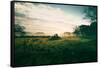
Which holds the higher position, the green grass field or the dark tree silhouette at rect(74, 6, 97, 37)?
the dark tree silhouette at rect(74, 6, 97, 37)

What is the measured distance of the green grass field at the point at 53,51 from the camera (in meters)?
2.23

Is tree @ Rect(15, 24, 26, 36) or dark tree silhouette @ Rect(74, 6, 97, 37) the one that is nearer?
tree @ Rect(15, 24, 26, 36)

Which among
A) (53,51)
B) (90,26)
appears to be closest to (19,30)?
(53,51)

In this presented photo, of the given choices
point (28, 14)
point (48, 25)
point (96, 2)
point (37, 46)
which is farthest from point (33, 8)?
point (96, 2)

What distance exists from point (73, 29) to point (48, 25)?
0.30 metres

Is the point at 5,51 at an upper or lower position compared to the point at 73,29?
lower

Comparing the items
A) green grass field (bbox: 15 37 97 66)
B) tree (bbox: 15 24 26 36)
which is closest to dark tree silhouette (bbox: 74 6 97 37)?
green grass field (bbox: 15 37 97 66)

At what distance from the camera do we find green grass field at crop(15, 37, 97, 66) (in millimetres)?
2229

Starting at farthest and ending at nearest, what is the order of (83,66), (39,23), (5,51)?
(83,66), (39,23), (5,51)

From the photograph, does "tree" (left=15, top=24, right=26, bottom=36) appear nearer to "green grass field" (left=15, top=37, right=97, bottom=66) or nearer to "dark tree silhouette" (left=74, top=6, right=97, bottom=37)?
"green grass field" (left=15, top=37, right=97, bottom=66)

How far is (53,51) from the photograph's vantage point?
2.35 metres

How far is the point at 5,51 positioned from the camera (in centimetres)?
216

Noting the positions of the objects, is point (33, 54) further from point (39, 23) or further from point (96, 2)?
point (96, 2)

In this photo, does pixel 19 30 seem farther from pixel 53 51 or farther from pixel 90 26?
pixel 90 26
